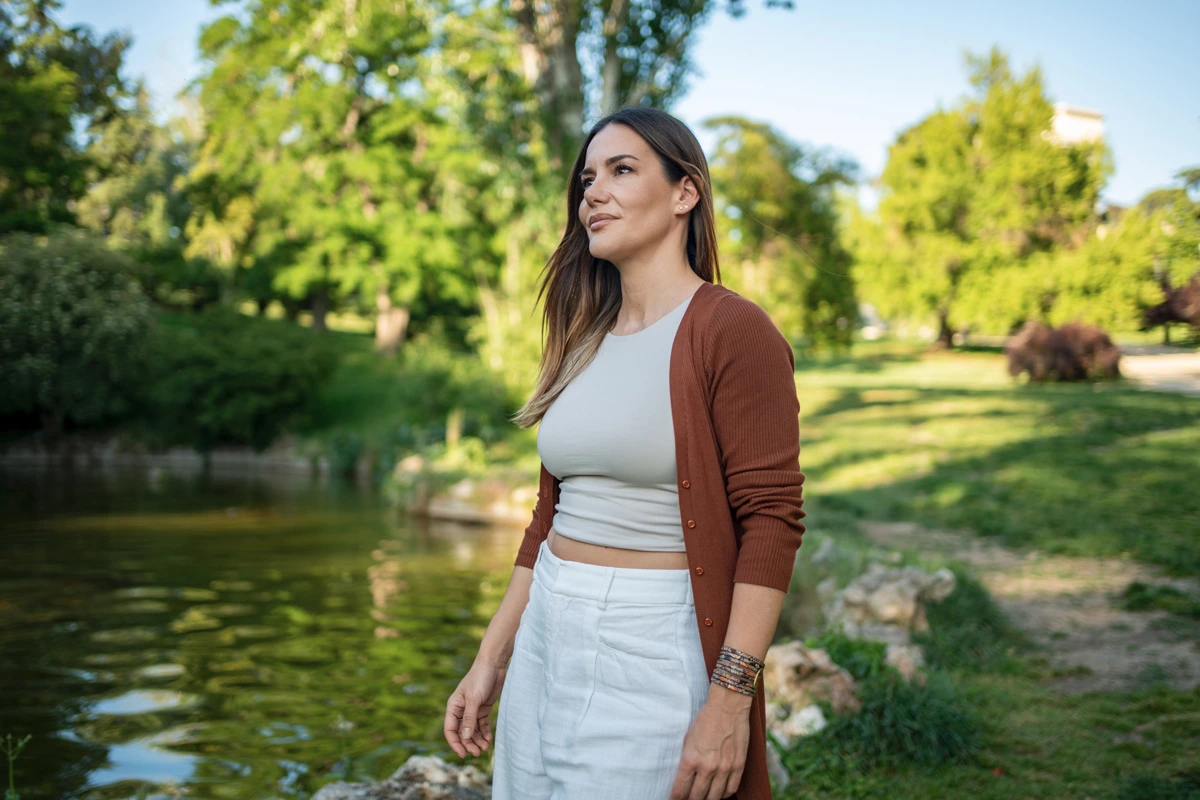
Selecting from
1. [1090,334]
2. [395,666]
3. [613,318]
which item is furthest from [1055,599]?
[1090,334]

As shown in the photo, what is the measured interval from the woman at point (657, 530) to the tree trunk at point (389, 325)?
3017cm

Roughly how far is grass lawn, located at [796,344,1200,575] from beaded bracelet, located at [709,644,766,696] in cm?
745

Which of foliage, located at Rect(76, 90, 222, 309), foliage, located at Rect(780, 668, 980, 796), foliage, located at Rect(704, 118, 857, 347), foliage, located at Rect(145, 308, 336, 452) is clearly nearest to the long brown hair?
foliage, located at Rect(780, 668, 980, 796)

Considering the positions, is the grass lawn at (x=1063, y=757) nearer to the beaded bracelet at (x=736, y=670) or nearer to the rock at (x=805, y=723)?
the rock at (x=805, y=723)

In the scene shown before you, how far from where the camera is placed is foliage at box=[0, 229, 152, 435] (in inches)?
888

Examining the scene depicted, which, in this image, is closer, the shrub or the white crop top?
the white crop top

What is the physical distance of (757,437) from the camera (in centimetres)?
171

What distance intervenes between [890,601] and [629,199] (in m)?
4.80

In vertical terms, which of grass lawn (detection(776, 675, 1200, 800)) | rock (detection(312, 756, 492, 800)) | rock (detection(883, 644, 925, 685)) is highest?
rock (detection(883, 644, 925, 685))

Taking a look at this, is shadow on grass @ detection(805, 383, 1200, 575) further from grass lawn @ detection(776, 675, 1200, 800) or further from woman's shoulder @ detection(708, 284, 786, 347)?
woman's shoulder @ detection(708, 284, 786, 347)

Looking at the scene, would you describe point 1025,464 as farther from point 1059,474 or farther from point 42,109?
point 42,109

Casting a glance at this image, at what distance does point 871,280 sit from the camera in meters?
35.5

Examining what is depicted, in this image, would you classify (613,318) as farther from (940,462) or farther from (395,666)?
(940,462)

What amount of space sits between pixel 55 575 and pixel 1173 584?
10.6 metres
